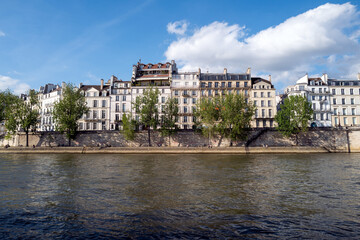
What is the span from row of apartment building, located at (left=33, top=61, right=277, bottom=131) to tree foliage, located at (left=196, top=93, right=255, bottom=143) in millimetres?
11671

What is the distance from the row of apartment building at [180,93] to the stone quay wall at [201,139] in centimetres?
926

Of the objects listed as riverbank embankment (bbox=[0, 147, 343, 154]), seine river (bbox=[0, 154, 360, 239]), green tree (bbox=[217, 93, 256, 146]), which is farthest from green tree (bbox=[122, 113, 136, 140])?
seine river (bbox=[0, 154, 360, 239])

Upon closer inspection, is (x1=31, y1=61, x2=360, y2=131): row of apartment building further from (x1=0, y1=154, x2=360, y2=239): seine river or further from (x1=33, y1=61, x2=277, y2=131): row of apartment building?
(x1=0, y1=154, x2=360, y2=239): seine river

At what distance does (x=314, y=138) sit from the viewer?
5116 centimetres

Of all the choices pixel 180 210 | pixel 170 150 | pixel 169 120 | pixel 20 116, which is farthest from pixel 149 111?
pixel 180 210

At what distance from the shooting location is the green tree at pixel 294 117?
49969 mm

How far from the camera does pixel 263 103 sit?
62.8 metres

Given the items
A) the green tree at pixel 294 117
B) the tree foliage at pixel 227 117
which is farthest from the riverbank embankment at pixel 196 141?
the tree foliage at pixel 227 117

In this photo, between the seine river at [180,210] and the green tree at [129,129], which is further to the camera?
the green tree at [129,129]

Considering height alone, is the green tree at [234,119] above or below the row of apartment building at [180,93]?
below

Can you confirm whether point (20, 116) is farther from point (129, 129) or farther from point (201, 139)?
point (201, 139)

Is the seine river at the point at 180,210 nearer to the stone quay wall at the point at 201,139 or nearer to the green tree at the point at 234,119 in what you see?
the green tree at the point at 234,119

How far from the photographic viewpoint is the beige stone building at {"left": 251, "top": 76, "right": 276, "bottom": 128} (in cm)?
6159

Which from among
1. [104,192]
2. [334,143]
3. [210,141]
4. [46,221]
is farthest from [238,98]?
[46,221]
